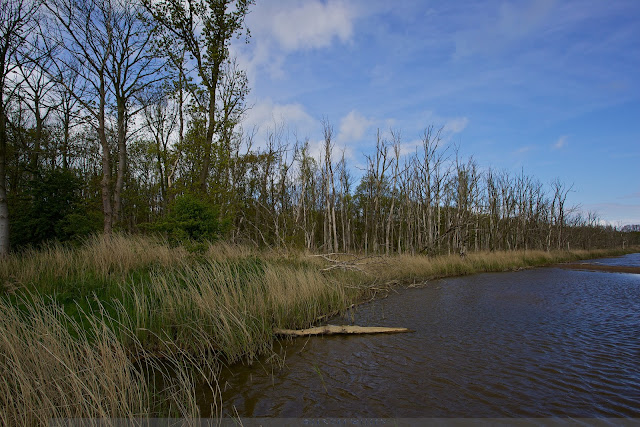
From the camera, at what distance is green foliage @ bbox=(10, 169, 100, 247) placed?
1042 centimetres

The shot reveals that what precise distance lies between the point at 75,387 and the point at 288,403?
1885 mm

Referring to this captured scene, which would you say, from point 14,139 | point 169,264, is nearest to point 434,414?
point 169,264

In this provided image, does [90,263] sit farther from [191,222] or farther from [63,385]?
[63,385]

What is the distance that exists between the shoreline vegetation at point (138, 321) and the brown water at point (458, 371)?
60 centimetres

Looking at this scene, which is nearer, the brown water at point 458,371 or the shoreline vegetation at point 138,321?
the shoreline vegetation at point 138,321

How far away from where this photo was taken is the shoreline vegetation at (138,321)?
2572mm

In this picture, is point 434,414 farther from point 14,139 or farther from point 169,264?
point 14,139

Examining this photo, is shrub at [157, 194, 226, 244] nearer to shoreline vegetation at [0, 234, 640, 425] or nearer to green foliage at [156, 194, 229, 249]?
green foliage at [156, 194, 229, 249]

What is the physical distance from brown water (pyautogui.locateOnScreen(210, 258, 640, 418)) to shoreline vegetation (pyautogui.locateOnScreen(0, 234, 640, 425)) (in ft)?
1.96

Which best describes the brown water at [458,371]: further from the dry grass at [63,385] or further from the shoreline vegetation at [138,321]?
the dry grass at [63,385]

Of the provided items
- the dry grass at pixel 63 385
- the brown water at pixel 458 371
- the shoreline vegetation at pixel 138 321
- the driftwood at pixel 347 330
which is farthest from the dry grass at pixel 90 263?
the brown water at pixel 458 371

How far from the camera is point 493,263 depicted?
61.4 ft

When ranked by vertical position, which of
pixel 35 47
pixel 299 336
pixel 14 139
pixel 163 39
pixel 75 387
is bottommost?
pixel 299 336

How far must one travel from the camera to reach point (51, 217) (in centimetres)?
1082
